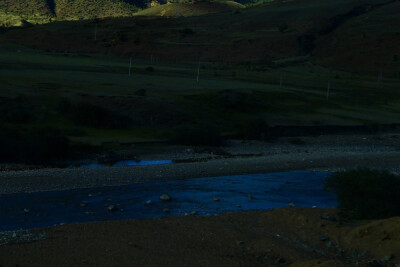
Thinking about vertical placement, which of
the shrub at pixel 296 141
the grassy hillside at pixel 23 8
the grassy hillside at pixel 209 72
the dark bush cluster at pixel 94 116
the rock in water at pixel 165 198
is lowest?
the shrub at pixel 296 141

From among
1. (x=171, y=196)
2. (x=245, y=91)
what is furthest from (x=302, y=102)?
(x=171, y=196)

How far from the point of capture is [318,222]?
2055cm

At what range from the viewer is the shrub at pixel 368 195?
20.4 metres

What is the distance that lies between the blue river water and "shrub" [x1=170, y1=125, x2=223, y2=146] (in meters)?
11.3

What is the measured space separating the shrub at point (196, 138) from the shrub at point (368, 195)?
22.4 meters

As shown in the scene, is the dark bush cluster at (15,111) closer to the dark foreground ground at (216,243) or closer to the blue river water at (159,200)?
the blue river water at (159,200)

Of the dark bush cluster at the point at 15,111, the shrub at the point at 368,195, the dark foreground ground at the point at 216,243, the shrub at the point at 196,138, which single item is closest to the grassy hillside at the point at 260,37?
the shrub at the point at 196,138

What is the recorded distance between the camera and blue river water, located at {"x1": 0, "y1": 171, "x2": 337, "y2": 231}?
73.2ft

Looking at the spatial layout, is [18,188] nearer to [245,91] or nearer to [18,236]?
[18,236]

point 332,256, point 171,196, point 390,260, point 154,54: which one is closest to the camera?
point 390,260

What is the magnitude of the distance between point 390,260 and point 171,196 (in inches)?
477

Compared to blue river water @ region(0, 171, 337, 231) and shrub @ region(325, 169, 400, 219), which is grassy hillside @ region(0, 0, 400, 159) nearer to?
blue river water @ region(0, 171, 337, 231)

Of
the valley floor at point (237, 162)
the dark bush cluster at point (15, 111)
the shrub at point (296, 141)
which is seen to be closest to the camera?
the valley floor at point (237, 162)

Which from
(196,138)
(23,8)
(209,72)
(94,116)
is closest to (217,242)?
(196,138)
